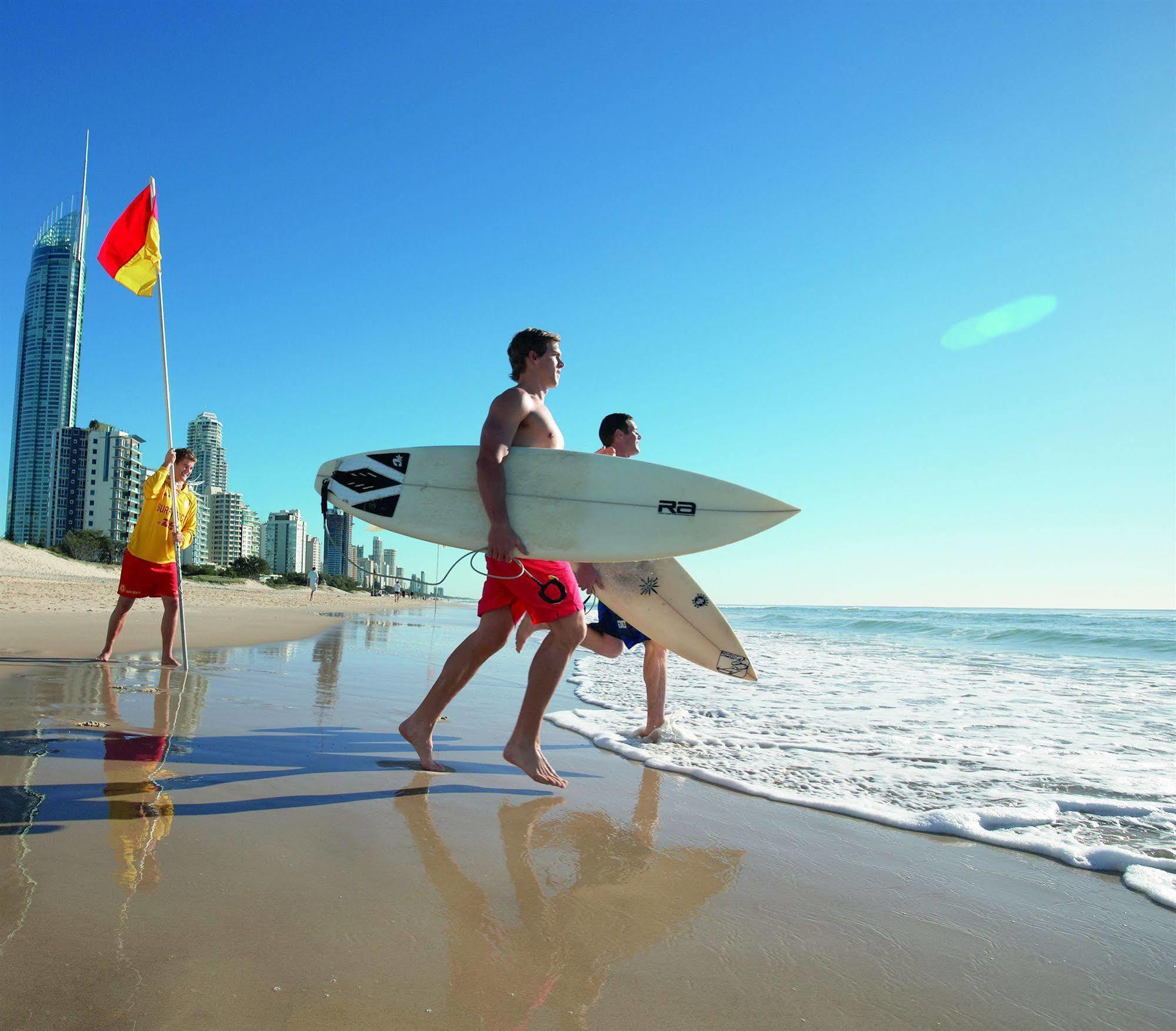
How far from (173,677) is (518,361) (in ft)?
11.2

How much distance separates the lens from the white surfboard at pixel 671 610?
378 centimetres

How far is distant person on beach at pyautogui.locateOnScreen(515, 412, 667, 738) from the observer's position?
366 centimetres

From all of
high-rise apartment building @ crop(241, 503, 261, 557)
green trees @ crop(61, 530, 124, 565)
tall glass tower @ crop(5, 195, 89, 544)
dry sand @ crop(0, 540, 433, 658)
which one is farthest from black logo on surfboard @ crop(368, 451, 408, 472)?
high-rise apartment building @ crop(241, 503, 261, 557)

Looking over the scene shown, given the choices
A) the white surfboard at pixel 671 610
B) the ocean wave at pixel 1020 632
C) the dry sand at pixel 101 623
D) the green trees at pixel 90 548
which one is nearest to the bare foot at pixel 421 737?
the white surfboard at pixel 671 610

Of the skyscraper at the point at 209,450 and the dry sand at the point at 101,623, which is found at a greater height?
the skyscraper at the point at 209,450

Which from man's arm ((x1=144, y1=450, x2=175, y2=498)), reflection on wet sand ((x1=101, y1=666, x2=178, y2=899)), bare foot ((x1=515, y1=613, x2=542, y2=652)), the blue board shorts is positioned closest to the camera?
reflection on wet sand ((x1=101, y1=666, x2=178, y2=899))

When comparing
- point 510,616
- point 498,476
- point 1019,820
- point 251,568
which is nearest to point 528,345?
point 498,476

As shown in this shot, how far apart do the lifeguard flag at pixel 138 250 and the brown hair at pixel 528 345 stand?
4.01 metres

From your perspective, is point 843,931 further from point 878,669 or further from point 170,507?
point 878,669

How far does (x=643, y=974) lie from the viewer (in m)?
1.34

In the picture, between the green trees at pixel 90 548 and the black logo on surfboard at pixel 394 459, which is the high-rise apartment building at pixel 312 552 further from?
the black logo on surfboard at pixel 394 459

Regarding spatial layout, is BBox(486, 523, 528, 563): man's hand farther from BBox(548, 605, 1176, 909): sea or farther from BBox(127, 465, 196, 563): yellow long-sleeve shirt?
BBox(127, 465, 196, 563): yellow long-sleeve shirt

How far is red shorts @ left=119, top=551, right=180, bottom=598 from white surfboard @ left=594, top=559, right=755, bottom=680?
3317mm

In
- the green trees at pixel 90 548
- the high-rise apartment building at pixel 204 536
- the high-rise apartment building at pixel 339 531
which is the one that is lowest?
the high-rise apartment building at pixel 339 531
